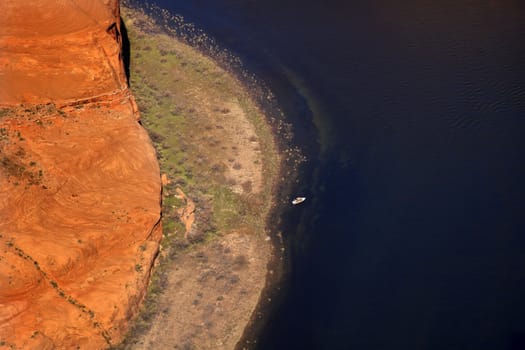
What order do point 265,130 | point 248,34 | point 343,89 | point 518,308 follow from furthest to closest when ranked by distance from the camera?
point 248,34 < point 343,89 < point 265,130 < point 518,308

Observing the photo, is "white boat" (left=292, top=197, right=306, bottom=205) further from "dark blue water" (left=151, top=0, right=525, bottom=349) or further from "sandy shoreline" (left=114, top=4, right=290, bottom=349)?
"sandy shoreline" (left=114, top=4, right=290, bottom=349)

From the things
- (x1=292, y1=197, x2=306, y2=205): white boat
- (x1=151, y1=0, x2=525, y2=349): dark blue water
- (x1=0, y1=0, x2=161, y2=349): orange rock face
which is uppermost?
(x1=151, y1=0, x2=525, y2=349): dark blue water

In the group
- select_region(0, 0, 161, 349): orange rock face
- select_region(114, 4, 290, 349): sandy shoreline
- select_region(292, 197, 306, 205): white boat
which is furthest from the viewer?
select_region(292, 197, 306, 205): white boat

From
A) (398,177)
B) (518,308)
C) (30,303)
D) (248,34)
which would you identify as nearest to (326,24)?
(248,34)

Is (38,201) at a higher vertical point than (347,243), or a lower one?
lower

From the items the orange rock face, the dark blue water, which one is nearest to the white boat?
the dark blue water

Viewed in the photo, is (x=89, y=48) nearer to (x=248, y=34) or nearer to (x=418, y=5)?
(x=248, y=34)

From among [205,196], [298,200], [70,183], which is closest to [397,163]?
[298,200]
